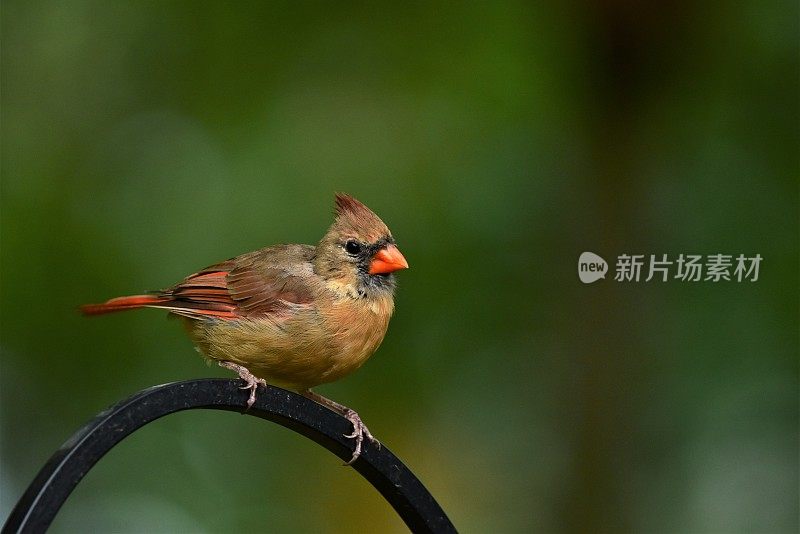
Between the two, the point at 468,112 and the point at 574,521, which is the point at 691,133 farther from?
the point at 574,521

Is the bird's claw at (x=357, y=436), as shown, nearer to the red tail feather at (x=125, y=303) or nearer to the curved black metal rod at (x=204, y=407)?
the curved black metal rod at (x=204, y=407)

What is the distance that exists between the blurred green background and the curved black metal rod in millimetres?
1916

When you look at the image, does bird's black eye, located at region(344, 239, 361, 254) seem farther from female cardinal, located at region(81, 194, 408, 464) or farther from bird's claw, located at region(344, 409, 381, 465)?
bird's claw, located at region(344, 409, 381, 465)

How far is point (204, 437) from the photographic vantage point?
406 cm

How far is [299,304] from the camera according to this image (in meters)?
2.71

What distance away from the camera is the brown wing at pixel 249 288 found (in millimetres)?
2740

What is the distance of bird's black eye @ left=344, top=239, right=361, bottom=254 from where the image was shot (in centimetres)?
280

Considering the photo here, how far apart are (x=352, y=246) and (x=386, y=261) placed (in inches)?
4.2

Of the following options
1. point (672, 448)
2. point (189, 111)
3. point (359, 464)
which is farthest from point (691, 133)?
point (359, 464)

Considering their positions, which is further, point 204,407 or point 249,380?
point 249,380

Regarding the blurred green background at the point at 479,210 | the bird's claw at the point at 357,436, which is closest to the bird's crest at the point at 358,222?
the bird's claw at the point at 357,436

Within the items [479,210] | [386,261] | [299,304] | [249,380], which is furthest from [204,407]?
[479,210]

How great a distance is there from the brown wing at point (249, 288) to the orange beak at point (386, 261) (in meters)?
0.17

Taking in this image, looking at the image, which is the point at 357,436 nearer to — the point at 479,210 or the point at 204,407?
the point at 204,407
